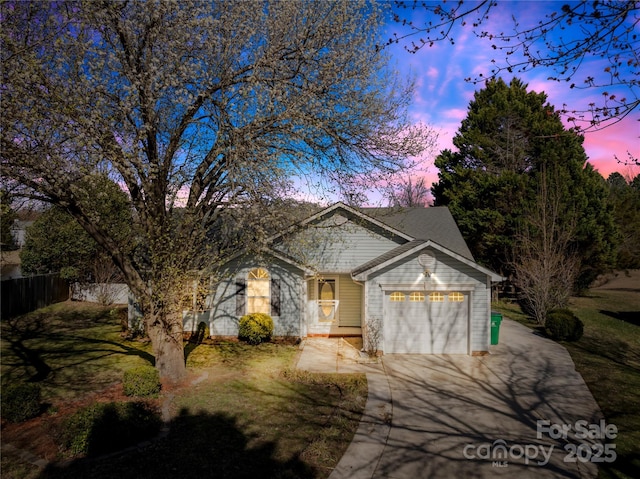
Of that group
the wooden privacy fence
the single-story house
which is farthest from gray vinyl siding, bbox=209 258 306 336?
the wooden privacy fence

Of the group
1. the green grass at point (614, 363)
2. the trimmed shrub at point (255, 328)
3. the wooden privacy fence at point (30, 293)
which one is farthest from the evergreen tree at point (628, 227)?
the wooden privacy fence at point (30, 293)

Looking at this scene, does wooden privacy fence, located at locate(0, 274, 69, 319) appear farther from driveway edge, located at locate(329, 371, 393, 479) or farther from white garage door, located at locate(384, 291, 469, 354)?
driveway edge, located at locate(329, 371, 393, 479)

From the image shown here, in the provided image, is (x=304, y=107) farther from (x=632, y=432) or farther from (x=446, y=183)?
(x=446, y=183)

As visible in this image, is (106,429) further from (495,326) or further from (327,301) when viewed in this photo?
(495,326)

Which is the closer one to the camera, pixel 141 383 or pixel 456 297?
pixel 141 383

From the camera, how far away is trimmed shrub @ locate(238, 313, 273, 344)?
14.6m

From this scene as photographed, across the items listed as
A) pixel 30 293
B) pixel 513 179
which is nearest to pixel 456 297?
pixel 513 179

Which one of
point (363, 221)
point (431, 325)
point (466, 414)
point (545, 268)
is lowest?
point (466, 414)

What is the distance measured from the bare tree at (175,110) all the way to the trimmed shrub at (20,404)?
283 centimetres

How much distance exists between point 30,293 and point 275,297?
14922mm

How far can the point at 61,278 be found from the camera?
2378cm

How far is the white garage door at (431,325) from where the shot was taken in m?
13.7

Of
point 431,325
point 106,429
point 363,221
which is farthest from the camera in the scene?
point 363,221

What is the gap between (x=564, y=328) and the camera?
15312mm
